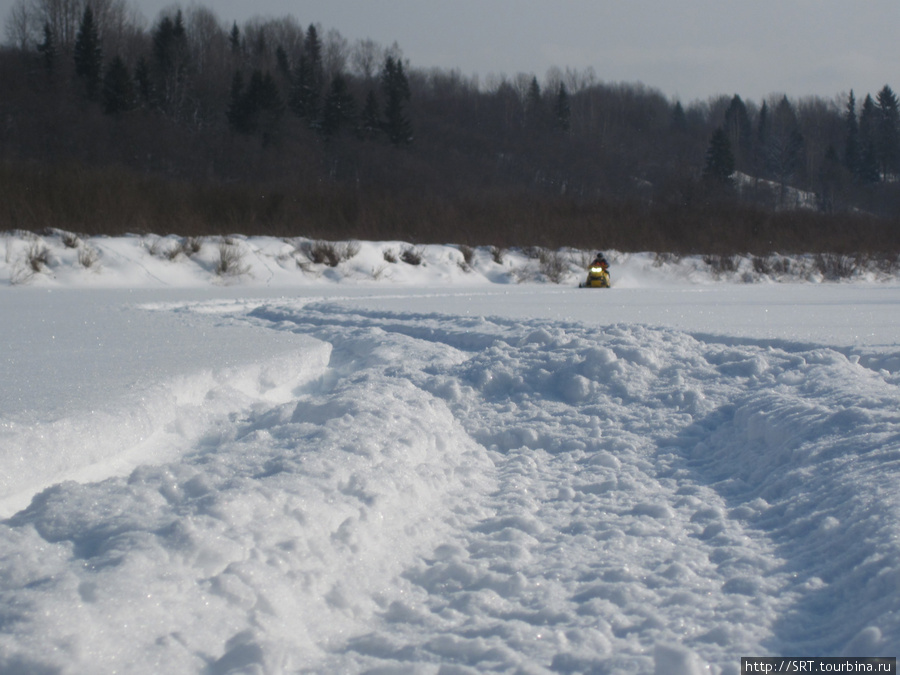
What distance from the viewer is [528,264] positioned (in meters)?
18.8

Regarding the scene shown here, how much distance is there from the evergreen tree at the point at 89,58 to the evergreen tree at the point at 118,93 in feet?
9.29

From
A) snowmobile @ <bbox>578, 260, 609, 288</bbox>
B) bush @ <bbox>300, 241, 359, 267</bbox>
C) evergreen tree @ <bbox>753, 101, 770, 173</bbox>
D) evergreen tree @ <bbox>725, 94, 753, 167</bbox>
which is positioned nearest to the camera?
snowmobile @ <bbox>578, 260, 609, 288</bbox>

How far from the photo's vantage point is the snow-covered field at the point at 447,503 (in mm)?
1875

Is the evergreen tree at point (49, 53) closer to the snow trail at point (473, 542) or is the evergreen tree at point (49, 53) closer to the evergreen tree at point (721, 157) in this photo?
the evergreen tree at point (721, 157)

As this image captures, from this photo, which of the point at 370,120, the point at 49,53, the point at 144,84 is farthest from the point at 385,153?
the point at 49,53

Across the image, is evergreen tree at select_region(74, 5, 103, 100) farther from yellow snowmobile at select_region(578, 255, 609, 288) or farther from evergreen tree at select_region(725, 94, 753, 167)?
evergreen tree at select_region(725, 94, 753, 167)

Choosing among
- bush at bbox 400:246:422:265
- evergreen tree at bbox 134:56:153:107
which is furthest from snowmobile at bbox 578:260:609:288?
evergreen tree at bbox 134:56:153:107

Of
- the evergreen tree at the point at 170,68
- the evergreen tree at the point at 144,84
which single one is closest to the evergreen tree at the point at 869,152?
the evergreen tree at the point at 170,68

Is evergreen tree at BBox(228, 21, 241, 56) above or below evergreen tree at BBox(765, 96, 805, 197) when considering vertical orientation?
above

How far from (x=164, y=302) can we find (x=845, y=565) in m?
9.32

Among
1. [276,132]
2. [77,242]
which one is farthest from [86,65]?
[77,242]

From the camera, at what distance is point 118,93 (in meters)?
36.4

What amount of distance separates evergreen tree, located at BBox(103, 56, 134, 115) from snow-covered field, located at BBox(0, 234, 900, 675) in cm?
3520

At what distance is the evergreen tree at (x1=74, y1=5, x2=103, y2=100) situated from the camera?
39.6 m
